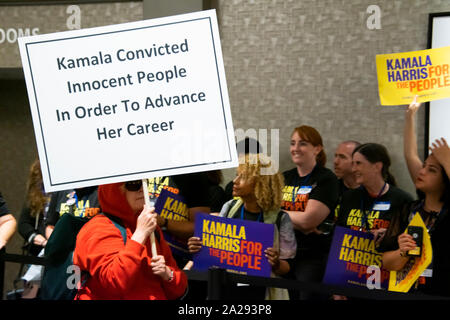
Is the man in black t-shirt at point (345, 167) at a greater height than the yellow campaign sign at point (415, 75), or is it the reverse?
the yellow campaign sign at point (415, 75)

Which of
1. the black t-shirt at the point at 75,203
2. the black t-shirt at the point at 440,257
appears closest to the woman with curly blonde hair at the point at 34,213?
the black t-shirt at the point at 75,203

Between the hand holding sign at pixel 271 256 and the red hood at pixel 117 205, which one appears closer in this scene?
the red hood at pixel 117 205

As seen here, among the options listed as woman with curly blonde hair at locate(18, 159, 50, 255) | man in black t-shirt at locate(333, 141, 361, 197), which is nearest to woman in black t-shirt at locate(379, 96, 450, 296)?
man in black t-shirt at locate(333, 141, 361, 197)

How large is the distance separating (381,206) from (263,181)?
784 millimetres

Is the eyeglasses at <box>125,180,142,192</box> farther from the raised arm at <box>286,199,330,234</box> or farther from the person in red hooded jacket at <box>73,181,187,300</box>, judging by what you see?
the raised arm at <box>286,199,330,234</box>

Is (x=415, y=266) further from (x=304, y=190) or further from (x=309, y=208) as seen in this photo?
(x=304, y=190)

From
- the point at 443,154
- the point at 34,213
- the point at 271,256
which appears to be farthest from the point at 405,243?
the point at 34,213

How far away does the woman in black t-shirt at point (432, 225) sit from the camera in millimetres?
3156

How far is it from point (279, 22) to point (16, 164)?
3.02m

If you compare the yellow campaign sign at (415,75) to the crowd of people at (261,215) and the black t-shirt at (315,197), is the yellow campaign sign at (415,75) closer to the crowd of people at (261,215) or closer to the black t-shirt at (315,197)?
the crowd of people at (261,215)

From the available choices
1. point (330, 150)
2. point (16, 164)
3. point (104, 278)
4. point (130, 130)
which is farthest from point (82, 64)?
point (16, 164)

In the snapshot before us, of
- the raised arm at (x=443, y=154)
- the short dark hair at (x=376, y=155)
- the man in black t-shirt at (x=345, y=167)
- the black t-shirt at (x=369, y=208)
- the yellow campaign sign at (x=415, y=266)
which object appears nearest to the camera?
the yellow campaign sign at (x=415, y=266)

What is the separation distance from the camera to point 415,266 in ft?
10.2

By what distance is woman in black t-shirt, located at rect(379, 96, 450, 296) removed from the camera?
3.16m
